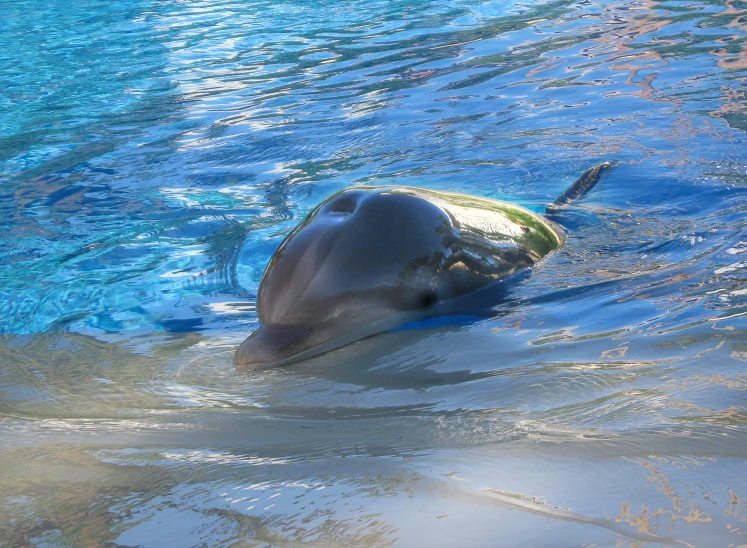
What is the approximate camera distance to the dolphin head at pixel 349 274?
308cm

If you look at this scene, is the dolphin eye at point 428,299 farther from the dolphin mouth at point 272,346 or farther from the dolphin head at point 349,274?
the dolphin mouth at point 272,346

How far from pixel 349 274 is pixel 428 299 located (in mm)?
376

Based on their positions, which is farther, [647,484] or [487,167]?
[487,167]

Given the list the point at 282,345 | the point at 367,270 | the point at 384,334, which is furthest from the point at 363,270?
the point at 282,345

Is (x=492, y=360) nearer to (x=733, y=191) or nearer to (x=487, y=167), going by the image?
(x=733, y=191)

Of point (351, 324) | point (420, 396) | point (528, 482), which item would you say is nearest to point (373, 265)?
point (351, 324)

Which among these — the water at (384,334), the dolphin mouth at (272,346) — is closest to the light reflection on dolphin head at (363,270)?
the dolphin mouth at (272,346)

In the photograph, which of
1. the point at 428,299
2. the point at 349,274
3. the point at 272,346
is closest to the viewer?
the point at 272,346

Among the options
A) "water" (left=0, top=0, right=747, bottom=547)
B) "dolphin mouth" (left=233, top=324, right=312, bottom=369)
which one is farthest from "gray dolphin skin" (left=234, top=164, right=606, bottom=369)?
"water" (left=0, top=0, right=747, bottom=547)

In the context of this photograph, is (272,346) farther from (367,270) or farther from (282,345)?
(367,270)

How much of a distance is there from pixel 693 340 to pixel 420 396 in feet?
2.69

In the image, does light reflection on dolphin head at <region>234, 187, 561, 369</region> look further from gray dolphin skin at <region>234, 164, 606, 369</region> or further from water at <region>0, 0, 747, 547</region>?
water at <region>0, 0, 747, 547</region>

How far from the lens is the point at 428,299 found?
135 inches

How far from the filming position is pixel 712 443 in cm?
168
